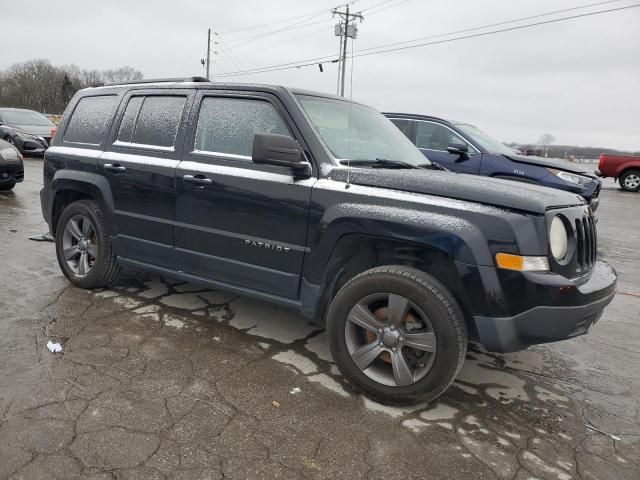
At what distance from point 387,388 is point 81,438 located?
161 cm

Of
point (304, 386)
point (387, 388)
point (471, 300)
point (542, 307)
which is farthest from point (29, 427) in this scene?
point (542, 307)

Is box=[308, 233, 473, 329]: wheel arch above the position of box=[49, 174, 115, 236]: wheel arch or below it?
below

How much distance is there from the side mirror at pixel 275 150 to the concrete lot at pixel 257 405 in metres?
1.34

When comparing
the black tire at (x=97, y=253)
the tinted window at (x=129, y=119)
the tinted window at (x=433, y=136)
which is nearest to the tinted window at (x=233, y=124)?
the tinted window at (x=129, y=119)

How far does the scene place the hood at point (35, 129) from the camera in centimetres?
1500

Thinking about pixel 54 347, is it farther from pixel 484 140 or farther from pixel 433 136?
pixel 484 140

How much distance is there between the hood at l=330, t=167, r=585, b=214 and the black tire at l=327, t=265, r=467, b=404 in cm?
48

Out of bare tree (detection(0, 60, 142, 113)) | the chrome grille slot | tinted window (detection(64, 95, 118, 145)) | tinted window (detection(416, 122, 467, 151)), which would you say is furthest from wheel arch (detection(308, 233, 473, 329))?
bare tree (detection(0, 60, 142, 113))

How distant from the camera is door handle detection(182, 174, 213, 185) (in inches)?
137

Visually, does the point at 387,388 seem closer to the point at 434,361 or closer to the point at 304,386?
the point at 434,361

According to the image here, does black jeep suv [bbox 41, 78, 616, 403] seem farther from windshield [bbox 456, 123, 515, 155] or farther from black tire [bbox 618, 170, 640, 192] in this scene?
black tire [bbox 618, 170, 640, 192]

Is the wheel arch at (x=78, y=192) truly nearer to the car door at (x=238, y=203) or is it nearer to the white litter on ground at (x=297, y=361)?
the car door at (x=238, y=203)

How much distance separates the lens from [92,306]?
4.10 m

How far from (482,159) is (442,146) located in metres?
0.69
